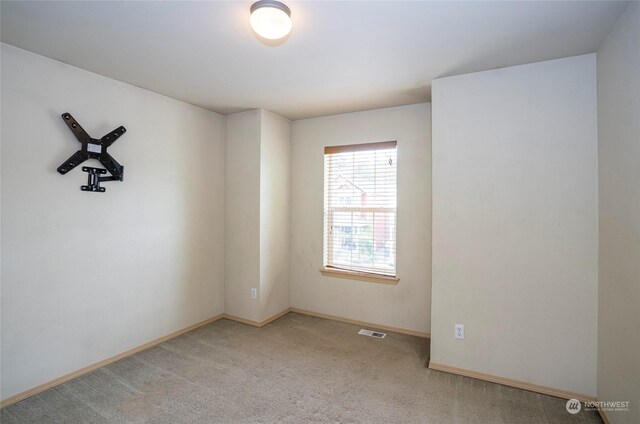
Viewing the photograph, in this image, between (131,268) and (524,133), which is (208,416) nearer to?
(131,268)

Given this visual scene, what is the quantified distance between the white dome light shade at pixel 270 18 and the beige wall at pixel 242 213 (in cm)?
190

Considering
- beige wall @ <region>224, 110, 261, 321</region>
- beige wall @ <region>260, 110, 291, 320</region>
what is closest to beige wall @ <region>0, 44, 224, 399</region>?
beige wall @ <region>224, 110, 261, 321</region>

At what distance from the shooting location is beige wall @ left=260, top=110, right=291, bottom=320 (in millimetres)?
3693

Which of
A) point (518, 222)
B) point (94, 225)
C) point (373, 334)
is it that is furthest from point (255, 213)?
point (518, 222)

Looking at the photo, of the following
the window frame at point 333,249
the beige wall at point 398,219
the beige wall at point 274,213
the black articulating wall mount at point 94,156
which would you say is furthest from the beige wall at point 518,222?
the black articulating wall mount at point 94,156

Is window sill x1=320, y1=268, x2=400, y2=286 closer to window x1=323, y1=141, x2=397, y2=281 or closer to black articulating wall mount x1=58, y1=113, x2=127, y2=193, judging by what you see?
window x1=323, y1=141, x2=397, y2=281

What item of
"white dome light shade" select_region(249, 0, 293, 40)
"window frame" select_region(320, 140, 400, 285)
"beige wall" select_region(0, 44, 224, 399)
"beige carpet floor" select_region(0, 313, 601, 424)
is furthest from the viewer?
"window frame" select_region(320, 140, 400, 285)

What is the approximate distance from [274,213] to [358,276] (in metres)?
1.23

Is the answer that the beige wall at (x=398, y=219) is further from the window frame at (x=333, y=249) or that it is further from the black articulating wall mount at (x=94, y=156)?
the black articulating wall mount at (x=94, y=156)

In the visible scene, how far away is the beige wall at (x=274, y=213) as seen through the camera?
3693 millimetres

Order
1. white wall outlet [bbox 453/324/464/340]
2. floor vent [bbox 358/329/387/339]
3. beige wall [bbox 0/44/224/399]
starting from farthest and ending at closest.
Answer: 1. floor vent [bbox 358/329/387/339]
2. white wall outlet [bbox 453/324/464/340]
3. beige wall [bbox 0/44/224/399]

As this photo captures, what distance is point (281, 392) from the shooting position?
2.37 metres

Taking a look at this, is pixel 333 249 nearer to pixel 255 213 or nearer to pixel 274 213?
pixel 274 213

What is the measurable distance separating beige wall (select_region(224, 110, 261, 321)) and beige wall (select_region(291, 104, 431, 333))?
24.2 inches
